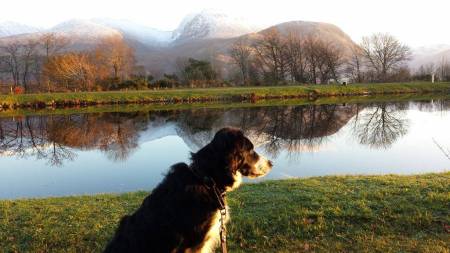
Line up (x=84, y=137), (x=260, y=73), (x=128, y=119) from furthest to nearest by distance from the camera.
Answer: (x=260, y=73), (x=128, y=119), (x=84, y=137)

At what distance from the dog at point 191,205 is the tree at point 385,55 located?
3078 inches

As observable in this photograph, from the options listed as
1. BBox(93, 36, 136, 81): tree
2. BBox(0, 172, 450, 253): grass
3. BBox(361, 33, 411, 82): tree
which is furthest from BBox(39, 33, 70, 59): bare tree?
BBox(0, 172, 450, 253): grass

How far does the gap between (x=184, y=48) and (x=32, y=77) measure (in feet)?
365

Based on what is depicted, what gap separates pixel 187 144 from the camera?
23484mm

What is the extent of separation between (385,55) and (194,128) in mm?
64579

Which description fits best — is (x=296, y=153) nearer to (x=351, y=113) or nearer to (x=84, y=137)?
(x=84, y=137)

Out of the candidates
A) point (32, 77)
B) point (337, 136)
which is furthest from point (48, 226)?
point (32, 77)

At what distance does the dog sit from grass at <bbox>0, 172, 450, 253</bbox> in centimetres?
233

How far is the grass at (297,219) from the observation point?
7.37 metres

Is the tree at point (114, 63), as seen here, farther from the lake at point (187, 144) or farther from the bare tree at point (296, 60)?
the lake at point (187, 144)

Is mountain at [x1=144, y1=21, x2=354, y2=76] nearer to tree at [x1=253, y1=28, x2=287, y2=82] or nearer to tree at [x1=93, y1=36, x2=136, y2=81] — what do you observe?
tree at [x1=253, y1=28, x2=287, y2=82]

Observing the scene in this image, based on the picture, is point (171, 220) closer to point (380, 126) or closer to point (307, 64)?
point (380, 126)

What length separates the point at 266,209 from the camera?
355 inches

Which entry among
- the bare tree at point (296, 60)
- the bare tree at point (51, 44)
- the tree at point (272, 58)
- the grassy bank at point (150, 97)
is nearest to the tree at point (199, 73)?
the tree at point (272, 58)
